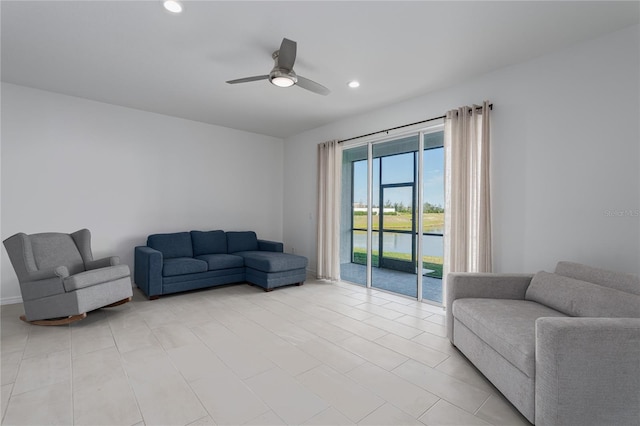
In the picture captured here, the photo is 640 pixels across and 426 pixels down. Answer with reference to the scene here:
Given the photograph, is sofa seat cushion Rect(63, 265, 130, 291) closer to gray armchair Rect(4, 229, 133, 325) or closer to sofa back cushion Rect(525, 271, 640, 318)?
→ gray armchair Rect(4, 229, 133, 325)

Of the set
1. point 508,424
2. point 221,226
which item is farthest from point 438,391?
point 221,226

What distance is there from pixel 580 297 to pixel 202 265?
4.44m

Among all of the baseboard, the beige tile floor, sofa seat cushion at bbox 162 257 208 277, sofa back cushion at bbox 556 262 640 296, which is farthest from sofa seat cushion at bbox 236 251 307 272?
sofa back cushion at bbox 556 262 640 296

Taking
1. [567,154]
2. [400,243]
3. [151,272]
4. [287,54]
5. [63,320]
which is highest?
[287,54]

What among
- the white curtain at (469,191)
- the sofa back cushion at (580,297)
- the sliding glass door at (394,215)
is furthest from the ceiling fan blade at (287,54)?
the sofa back cushion at (580,297)

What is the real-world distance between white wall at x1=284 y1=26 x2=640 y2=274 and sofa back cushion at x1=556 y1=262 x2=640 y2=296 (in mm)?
408

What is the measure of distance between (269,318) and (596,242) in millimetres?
3379

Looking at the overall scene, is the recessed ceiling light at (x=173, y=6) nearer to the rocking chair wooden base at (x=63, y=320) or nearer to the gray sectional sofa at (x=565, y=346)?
the rocking chair wooden base at (x=63, y=320)

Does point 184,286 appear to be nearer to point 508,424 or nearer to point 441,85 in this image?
point 508,424

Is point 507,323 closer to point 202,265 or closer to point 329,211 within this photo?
point 329,211

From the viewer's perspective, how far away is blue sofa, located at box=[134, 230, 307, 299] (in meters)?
4.22

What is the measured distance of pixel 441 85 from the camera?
3.81 meters

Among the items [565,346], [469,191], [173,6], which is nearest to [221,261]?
[173,6]

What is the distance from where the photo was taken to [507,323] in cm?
208
